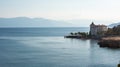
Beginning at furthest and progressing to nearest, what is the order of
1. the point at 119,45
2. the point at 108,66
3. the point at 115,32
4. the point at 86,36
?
the point at 86,36 → the point at 115,32 → the point at 119,45 → the point at 108,66

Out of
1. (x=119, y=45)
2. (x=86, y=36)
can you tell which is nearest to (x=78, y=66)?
(x=119, y=45)

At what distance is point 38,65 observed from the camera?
146 ft

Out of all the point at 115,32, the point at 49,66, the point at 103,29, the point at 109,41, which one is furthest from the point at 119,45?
the point at 103,29

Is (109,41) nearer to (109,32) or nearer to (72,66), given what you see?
(109,32)

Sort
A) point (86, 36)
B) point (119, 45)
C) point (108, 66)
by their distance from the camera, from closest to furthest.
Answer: point (108, 66), point (119, 45), point (86, 36)

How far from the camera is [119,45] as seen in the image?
76.9 m

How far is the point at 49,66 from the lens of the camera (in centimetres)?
4384

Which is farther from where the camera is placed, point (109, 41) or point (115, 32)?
point (115, 32)

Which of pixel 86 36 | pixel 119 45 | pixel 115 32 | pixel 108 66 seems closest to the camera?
pixel 108 66

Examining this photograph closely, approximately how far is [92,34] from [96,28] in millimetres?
3083

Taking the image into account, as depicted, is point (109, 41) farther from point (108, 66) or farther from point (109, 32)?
point (108, 66)

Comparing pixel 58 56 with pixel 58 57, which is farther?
pixel 58 56

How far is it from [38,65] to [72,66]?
202 inches

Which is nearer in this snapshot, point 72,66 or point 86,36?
point 72,66
